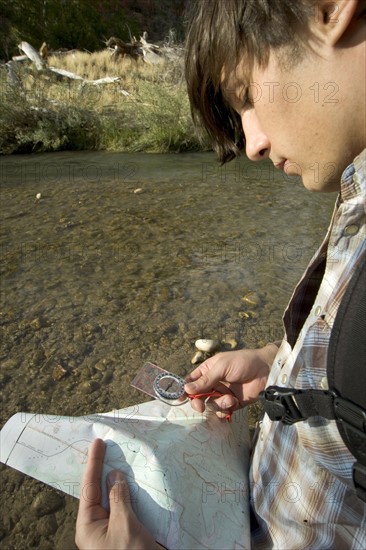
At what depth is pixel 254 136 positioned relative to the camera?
40.8 inches

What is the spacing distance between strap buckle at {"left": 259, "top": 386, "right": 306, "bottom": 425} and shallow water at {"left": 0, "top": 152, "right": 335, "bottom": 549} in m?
0.73

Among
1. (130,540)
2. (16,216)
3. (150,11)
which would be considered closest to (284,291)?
(130,540)

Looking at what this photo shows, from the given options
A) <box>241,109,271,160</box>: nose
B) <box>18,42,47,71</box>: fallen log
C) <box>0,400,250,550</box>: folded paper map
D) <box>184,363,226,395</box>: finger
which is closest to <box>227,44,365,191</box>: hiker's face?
<box>241,109,271,160</box>: nose

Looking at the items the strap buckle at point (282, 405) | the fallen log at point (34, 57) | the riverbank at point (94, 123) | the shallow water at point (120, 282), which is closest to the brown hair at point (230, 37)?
the strap buckle at point (282, 405)

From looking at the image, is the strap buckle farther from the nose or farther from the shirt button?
the nose

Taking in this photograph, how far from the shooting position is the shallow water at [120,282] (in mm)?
1662

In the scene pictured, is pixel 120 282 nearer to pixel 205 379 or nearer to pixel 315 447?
pixel 205 379

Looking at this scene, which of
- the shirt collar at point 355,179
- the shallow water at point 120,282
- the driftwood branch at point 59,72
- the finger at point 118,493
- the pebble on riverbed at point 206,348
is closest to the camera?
the shirt collar at point 355,179

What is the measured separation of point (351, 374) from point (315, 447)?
8.4 inches

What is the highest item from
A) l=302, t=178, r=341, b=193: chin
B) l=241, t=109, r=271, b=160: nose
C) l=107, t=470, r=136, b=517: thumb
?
l=241, t=109, r=271, b=160: nose

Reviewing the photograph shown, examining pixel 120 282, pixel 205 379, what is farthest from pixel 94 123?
pixel 205 379

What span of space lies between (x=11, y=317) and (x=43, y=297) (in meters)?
0.21

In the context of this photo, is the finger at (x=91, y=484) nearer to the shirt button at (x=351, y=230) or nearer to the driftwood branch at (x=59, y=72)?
the shirt button at (x=351, y=230)

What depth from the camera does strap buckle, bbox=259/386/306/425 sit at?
833mm
